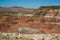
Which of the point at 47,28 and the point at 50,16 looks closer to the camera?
the point at 47,28

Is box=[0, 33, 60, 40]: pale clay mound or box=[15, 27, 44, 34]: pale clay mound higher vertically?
box=[15, 27, 44, 34]: pale clay mound

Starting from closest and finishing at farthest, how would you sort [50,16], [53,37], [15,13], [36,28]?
1. [53,37]
2. [36,28]
3. [15,13]
4. [50,16]

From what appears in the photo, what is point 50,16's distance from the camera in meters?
6.50

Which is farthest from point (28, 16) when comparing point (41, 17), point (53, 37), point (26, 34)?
point (53, 37)

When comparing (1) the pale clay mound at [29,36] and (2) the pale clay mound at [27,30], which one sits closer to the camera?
(1) the pale clay mound at [29,36]

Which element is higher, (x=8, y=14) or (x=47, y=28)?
(x=8, y=14)

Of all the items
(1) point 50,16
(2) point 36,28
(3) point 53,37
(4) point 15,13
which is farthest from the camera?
(1) point 50,16

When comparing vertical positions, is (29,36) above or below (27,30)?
below

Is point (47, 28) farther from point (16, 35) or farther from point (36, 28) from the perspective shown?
point (16, 35)

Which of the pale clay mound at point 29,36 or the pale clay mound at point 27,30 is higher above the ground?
the pale clay mound at point 27,30

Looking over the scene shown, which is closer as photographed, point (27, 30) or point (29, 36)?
point (29, 36)

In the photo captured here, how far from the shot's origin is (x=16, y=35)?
5062mm

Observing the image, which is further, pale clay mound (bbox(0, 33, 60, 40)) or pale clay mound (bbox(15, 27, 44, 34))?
pale clay mound (bbox(15, 27, 44, 34))

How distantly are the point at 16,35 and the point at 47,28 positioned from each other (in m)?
0.96
